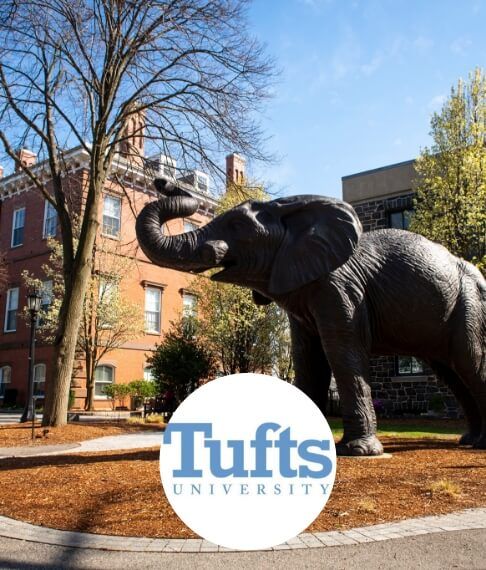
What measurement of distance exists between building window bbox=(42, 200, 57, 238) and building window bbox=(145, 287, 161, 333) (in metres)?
5.45

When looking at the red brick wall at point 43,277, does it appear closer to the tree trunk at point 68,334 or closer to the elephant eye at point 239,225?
the tree trunk at point 68,334

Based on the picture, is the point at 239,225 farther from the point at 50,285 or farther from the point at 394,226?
the point at 50,285

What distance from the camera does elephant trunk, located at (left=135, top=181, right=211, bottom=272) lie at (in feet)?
20.2

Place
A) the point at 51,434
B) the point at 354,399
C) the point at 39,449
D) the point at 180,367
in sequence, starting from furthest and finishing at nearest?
the point at 180,367, the point at 51,434, the point at 39,449, the point at 354,399

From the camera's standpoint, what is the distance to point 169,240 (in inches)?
245

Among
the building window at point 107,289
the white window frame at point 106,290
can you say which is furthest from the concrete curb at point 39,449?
the building window at point 107,289

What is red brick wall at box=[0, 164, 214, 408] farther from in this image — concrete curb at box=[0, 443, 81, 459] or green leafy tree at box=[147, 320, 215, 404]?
concrete curb at box=[0, 443, 81, 459]

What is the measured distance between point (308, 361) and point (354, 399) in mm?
890

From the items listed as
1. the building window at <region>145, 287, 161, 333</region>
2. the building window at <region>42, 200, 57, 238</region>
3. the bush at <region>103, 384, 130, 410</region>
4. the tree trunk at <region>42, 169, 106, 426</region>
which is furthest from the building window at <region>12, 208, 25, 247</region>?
the tree trunk at <region>42, 169, 106, 426</region>

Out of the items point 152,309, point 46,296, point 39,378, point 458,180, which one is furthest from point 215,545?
point 152,309

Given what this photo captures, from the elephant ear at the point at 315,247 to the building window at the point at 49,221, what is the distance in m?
24.0

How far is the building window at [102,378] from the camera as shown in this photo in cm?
2675

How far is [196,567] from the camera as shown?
3424mm

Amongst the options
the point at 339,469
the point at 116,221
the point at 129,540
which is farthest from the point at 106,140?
the point at 116,221
